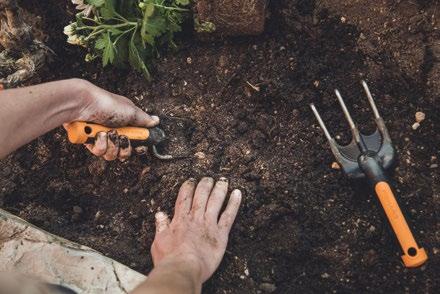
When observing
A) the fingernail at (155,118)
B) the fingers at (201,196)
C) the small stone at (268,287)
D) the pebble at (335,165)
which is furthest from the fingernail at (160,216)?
the pebble at (335,165)

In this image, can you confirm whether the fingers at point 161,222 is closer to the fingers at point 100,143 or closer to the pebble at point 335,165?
the fingers at point 100,143

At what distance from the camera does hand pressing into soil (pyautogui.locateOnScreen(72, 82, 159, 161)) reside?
2.33m

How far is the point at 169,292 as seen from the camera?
1883 mm

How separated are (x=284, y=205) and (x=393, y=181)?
0.53 metres

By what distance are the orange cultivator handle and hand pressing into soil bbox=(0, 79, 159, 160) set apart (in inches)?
47.4

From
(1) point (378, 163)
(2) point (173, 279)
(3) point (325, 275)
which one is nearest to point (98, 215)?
(2) point (173, 279)

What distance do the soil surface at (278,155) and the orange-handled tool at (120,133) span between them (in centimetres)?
16

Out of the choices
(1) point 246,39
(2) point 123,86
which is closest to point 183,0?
(1) point 246,39

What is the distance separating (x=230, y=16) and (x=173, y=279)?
4.42ft

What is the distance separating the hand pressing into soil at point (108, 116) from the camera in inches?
91.7

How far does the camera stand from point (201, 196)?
2479mm

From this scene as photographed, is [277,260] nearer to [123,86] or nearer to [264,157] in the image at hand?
[264,157]

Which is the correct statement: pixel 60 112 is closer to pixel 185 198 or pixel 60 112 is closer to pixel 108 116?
pixel 108 116

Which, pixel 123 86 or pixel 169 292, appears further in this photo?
pixel 123 86
